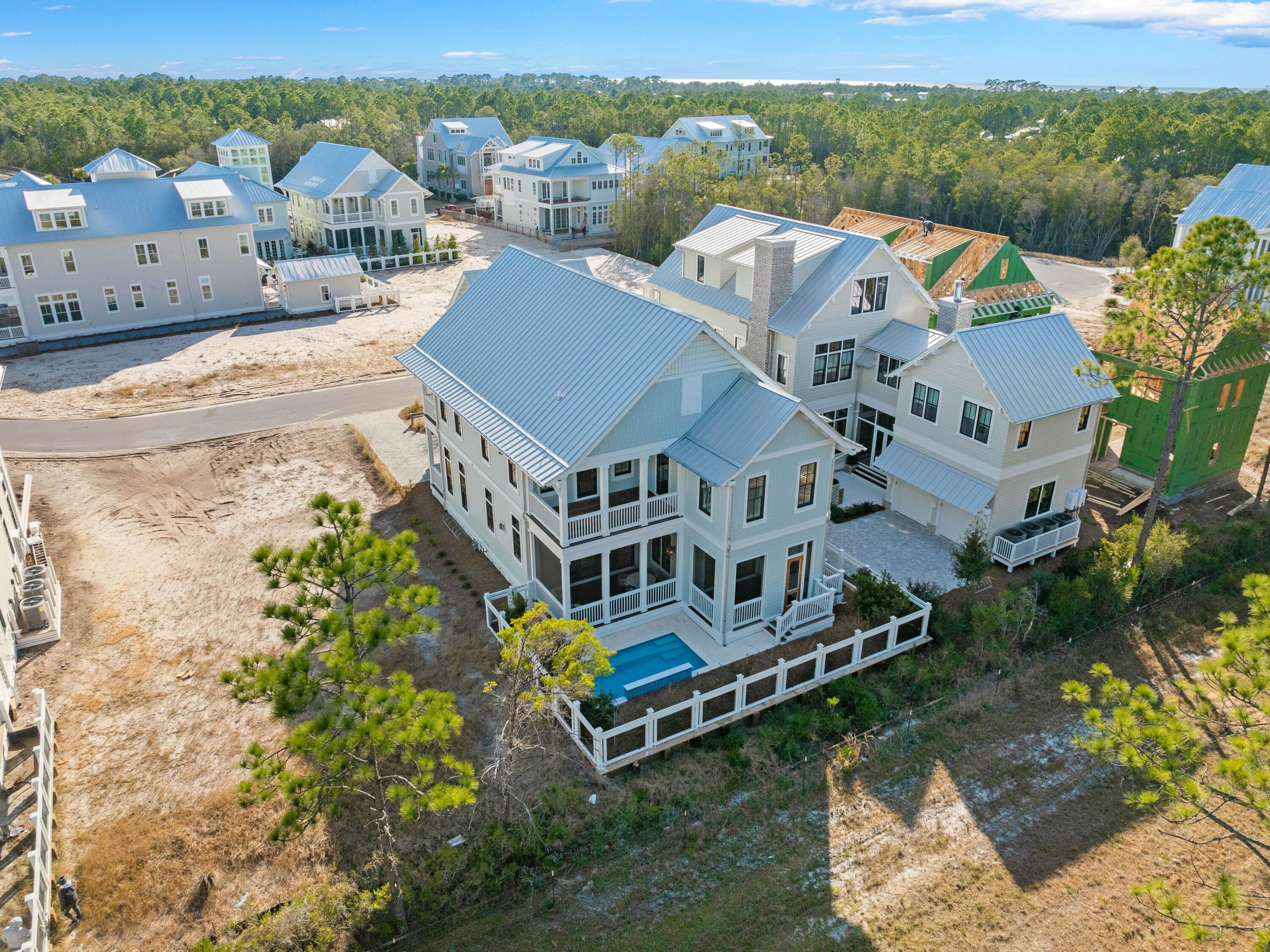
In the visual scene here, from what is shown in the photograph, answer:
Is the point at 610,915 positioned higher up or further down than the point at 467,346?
further down

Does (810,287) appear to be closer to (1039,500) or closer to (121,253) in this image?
(1039,500)

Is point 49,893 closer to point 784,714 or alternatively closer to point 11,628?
point 11,628

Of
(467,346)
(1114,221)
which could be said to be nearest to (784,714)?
(467,346)

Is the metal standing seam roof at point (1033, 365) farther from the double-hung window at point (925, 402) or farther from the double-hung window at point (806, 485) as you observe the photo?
the double-hung window at point (806, 485)

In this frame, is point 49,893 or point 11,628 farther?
point 11,628

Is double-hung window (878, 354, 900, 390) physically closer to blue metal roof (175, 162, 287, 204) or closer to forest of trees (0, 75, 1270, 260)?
forest of trees (0, 75, 1270, 260)

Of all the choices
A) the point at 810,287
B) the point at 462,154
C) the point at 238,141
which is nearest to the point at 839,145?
the point at 462,154

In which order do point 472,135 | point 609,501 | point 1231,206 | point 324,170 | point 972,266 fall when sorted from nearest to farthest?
point 609,501 < point 972,266 < point 1231,206 < point 324,170 < point 472,135
